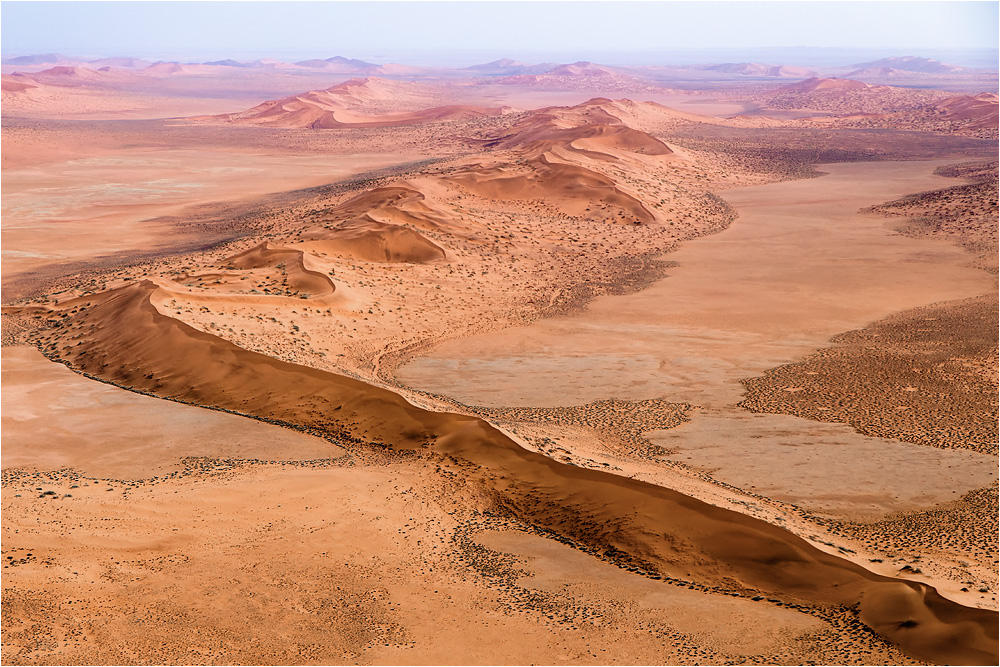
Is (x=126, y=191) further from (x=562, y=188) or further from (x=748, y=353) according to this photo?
(x=748, y=353)

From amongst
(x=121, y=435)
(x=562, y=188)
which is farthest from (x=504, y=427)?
(x=562, y=188)

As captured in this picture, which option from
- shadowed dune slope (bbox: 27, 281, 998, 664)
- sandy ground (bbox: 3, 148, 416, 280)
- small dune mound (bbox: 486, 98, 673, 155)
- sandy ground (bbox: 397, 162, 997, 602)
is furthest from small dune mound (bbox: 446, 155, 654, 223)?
shadowed dune slope (bbox: 27, 281, 998, 664)

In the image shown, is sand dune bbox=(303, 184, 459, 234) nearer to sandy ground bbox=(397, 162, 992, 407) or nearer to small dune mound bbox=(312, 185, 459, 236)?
small dune mound bbox=(312, 185, 459, 236)

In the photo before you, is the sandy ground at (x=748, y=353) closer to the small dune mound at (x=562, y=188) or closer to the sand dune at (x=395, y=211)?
the small dune mound at (x=562, y=188)

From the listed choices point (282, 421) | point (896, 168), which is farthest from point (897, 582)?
point (896, 168)

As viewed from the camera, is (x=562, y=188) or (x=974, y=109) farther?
(x=974, y=109)
